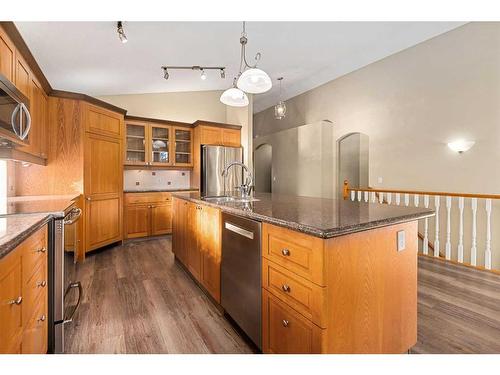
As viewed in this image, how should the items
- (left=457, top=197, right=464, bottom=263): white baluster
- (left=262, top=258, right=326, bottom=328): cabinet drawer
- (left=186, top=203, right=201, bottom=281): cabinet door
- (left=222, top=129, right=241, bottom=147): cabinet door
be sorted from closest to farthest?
(left=262, top=258, right=326, bottom=328): cabinet drawer → (left=186, top=203, right=201, bottom=281): cabinet door → (left=457, top=197, right=464, bottom=263): white baluster → (left=222, top=129, right=241, bottom=147): cabinet door

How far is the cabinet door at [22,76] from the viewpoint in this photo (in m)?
2.14

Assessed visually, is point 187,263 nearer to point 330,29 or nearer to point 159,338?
point 159,338

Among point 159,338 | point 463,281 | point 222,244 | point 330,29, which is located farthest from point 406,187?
point 159,338

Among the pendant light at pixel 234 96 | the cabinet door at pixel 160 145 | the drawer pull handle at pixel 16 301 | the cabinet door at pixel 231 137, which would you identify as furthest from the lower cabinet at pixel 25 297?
the cabinet door at pixel 231 137

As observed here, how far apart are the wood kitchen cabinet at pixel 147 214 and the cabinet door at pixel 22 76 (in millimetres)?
2252

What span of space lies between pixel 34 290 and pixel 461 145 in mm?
4823

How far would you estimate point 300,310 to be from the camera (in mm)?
1248

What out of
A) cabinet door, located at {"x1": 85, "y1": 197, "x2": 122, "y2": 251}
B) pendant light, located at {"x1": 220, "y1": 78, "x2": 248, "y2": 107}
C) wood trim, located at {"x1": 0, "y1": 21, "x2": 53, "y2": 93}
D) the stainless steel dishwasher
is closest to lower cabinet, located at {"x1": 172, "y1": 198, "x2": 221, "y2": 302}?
the stainless steel dishwasher

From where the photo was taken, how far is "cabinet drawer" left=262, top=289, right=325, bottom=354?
118 centimetres

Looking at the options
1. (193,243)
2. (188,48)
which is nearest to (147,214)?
(193,243)

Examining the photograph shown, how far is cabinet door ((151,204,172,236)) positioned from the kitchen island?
11.3 ft

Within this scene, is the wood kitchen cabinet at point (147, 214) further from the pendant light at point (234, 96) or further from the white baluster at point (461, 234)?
the white baluster at point (461, 234)

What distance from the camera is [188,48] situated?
3734mm

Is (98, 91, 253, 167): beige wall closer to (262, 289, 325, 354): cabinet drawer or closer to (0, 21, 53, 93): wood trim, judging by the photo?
(0, 21, 53, 93): wood trim
